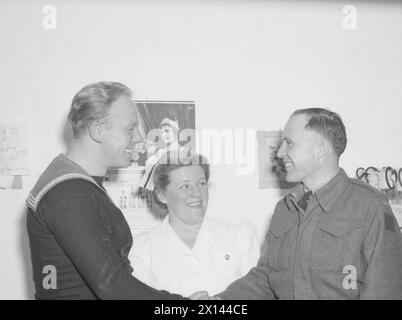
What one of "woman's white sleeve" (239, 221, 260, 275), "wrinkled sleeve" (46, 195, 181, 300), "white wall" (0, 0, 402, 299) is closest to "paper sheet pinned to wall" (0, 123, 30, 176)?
"white wall" (0, 0, 402, 299)

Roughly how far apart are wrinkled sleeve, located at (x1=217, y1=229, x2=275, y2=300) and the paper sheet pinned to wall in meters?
0.74

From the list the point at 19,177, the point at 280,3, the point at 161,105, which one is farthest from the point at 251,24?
the point at 19,177

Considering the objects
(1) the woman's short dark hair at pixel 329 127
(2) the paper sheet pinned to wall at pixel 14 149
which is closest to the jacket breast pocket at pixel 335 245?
(1) the woman's short dark hair at pixel 329 127

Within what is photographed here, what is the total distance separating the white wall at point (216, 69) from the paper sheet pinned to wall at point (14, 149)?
3 cm

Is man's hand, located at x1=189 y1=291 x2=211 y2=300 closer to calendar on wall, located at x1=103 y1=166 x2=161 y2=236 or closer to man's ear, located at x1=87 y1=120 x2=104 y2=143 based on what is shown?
→ calendar on wall, located at x1=103 y1=166 x2=161 y2=236

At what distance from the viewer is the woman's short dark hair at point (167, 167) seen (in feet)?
4.48

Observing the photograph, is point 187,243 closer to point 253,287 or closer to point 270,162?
point 253,287

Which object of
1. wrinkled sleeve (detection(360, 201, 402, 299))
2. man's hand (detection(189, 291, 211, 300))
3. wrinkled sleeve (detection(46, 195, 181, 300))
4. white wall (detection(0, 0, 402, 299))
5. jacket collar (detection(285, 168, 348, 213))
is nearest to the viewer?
wrinkled sleeve (detection(46, 195, 181, 300))

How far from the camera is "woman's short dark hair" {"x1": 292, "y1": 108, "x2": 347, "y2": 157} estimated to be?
1.19 metres

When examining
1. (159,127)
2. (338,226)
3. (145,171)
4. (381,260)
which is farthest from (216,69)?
(381,260)

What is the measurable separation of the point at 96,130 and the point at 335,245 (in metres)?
0.66

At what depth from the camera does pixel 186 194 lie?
135 centimetres
